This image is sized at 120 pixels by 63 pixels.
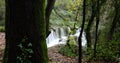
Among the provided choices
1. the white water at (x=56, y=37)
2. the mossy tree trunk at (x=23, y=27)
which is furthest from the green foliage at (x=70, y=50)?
the mossy tree trunk at (x=23, y=27)

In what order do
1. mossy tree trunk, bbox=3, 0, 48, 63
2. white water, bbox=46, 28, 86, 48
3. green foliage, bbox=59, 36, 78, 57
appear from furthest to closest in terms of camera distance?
white water, bbox=46, 28, 86, 48 → green foliage, bbox=59, 36, 78, 57 → mossy tree trunk, bbox=3, 0, 48, 63

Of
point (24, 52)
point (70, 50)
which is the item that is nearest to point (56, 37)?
point (70, 50)

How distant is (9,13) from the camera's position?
4.88 metres

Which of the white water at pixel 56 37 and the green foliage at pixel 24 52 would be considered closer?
the green foliage at pixel 24 52

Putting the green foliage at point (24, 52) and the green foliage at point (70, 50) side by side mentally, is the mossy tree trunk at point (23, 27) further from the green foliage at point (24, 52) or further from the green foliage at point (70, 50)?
the green foliage at point (70, 50)

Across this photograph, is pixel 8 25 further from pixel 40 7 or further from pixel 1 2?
pixel 1 2

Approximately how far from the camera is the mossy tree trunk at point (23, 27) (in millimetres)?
4773

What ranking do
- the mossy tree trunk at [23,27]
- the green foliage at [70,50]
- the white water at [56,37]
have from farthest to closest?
the white water at [56,37] → the green foliage at [70,50] → the mossy tree trunk at [23,27]

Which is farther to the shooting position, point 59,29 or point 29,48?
point 59,29

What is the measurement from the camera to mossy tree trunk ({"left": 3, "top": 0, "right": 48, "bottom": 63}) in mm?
4773

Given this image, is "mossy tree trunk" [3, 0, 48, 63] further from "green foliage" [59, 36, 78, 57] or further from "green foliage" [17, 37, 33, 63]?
"green foliage" [59, 36, 78, 57]

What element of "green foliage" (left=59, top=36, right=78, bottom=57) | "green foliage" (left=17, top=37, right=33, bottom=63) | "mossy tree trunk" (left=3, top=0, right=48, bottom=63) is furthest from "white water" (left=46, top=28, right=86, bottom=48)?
"green foliage" (left=17, top=37, right=33, bottom=63)

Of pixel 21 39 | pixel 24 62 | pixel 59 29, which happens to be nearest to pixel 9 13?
pixel 21 39

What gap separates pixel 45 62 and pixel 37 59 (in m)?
0.25
